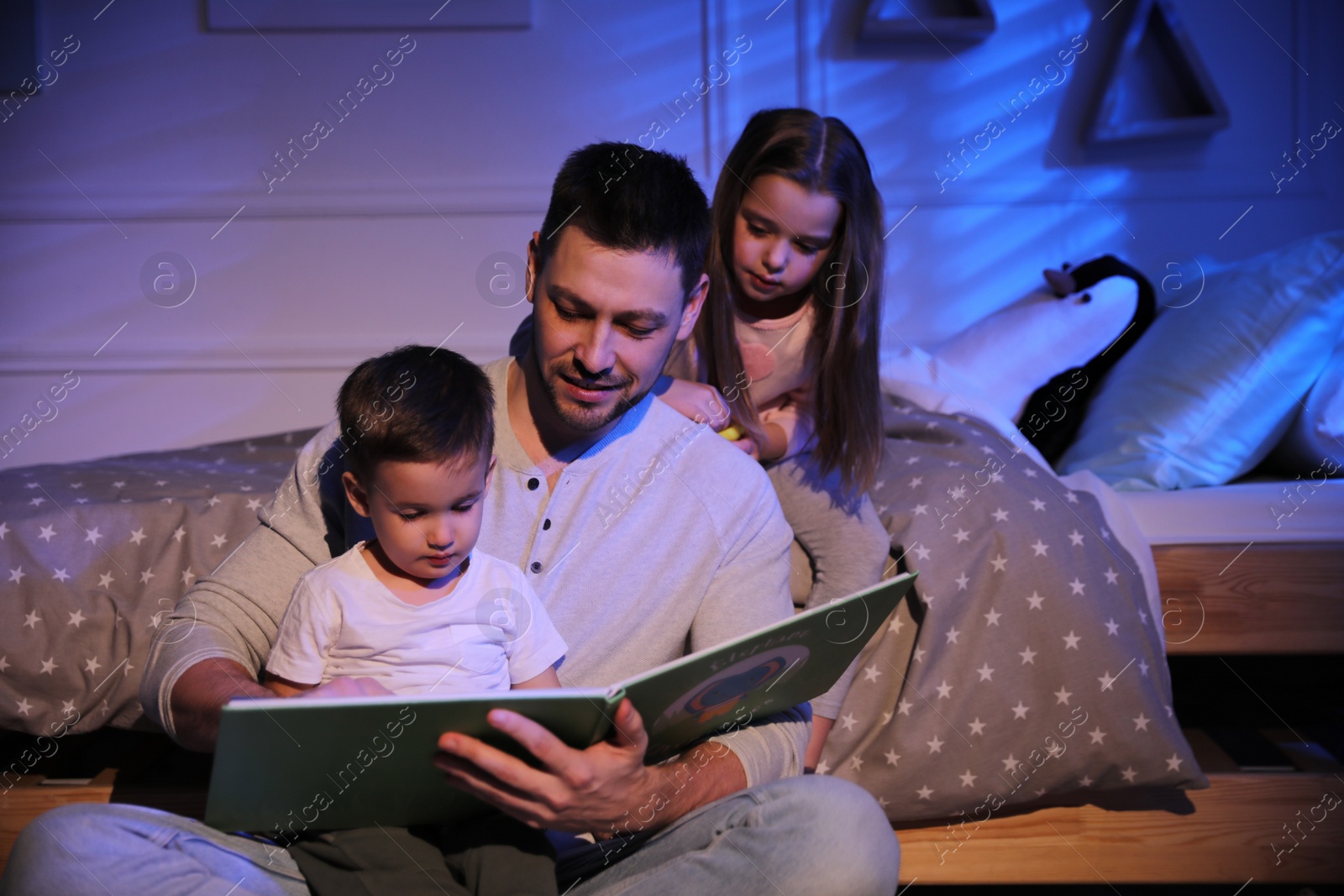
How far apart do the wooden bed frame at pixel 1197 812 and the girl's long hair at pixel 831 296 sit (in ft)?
1.61

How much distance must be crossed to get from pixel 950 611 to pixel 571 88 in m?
1.78

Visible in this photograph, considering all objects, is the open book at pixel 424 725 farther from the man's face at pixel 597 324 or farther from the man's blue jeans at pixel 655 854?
the man's face at pixel 597 324

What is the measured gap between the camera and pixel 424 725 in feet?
2.61

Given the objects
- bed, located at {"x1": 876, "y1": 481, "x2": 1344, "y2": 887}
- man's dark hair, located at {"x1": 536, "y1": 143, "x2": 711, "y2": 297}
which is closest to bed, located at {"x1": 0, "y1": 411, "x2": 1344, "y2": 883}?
bed, located at {"x1": 876, "y1": 481, "x2": 1344, "y2": 887}

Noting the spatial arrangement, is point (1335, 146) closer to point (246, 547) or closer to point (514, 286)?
point (514, 286)

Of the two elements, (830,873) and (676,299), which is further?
(676,299)

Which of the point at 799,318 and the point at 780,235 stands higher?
the point at 780,235

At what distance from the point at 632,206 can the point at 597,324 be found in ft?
0.44

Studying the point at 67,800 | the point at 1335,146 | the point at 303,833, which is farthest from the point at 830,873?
the point at 1335,146

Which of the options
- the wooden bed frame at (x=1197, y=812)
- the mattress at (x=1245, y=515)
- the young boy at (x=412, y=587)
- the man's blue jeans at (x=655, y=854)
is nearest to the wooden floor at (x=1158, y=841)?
the wooden bed frame at (x=1197, y=812)

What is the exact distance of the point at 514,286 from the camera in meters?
2.72

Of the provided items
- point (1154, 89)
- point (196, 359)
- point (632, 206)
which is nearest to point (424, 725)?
point (632, 206)

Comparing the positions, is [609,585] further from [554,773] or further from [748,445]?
[748,445]

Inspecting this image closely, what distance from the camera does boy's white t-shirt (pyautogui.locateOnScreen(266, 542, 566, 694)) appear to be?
3.19ft
